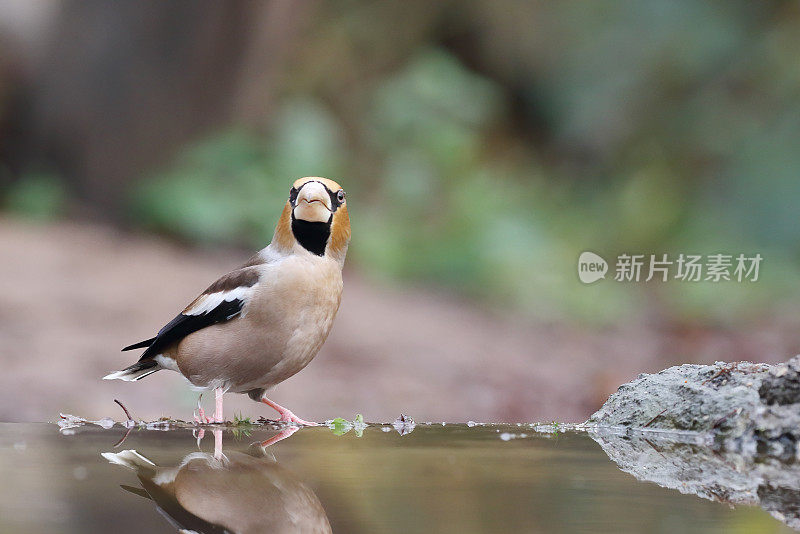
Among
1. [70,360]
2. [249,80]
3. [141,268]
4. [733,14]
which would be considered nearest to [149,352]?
[70,360]

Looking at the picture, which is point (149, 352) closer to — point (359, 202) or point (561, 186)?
point (359, 202)

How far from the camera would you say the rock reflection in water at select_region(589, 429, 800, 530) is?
189cm

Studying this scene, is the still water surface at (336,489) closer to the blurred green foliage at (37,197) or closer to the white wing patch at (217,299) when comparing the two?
the white wing patch at (217,299)

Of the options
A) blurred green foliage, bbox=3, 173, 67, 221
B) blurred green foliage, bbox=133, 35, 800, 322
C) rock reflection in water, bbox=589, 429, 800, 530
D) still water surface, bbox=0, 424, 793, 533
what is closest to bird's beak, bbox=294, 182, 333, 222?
still water surface, bbox=0, 424, 793, 533

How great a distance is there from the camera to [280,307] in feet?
A: 11.0

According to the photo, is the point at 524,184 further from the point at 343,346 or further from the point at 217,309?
the point at 217,309

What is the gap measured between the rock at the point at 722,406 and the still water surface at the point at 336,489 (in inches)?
9.7

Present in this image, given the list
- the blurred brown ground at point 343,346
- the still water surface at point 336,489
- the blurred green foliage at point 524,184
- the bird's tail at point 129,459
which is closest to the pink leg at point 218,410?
the still water surface at point 336,489

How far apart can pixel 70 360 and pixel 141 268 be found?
1.73 metres

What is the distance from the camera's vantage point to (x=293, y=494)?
73.7 inches

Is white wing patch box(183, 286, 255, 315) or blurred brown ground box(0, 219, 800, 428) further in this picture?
blurred brown ground box(0, 219, 800, 428)

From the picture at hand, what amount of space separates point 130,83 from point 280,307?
21.3 feet

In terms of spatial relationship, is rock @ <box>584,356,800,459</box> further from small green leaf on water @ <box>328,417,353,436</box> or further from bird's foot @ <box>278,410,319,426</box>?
bird's foot @ <box>278,410,319,426</box>

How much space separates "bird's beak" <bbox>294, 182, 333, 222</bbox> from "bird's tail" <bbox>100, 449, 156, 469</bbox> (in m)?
1.09
